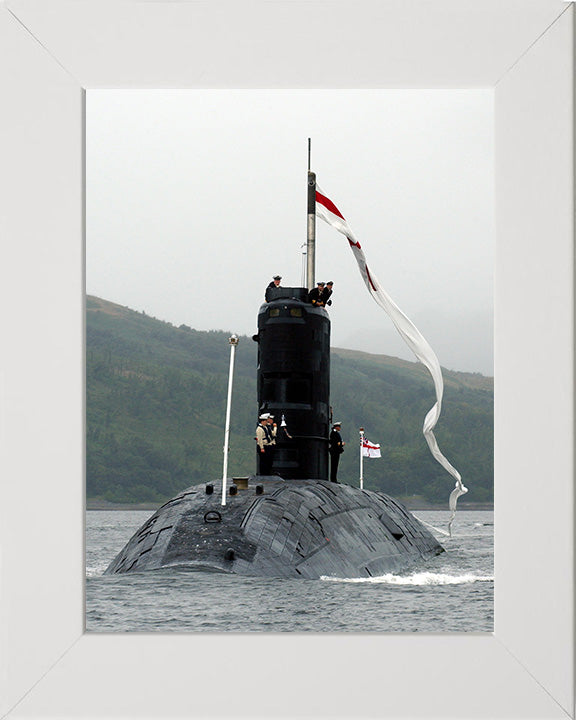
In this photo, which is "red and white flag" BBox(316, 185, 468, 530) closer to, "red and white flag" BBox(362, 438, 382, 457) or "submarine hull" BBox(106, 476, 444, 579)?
"submarine hull" BBox(106, 476, 444, 579)

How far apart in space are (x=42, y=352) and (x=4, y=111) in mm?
1743

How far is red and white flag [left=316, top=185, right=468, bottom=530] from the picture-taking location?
1462 centimetres

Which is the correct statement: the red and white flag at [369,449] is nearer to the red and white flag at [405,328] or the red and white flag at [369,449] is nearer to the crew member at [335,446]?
the crew member at [335,446]

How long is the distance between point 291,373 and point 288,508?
2822 millimetres

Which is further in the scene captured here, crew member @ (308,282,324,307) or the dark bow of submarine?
crew member @ (308,282,324,307)

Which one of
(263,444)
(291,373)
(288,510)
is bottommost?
(288,510)

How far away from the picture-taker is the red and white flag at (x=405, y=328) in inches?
576

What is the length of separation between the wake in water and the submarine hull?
131 mm

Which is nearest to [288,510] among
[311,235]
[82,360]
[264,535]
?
[264,535]

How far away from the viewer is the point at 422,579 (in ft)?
65.6

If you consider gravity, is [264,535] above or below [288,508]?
below

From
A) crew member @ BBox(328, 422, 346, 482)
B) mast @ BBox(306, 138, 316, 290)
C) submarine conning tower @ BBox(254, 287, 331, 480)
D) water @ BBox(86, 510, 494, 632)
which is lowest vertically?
water @ BBox(86, 510, 494, 632)

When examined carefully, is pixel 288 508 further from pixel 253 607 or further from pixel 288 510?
pixel 253 607

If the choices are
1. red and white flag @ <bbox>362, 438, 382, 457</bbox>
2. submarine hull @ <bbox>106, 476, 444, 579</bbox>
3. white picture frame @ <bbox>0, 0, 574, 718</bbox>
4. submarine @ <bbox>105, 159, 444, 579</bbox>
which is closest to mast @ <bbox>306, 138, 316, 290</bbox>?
submarine @ <bbox>105, 159, 444, 579</bbox>
